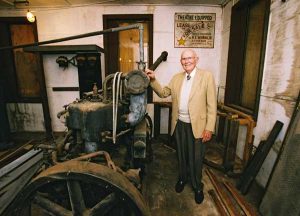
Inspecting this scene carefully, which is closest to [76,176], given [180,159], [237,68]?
[180,159]

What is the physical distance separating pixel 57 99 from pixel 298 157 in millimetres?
5375

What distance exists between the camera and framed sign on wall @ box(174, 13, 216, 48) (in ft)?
15.5

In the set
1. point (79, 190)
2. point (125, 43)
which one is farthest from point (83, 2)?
point (79, 190)

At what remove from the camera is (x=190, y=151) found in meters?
2.65

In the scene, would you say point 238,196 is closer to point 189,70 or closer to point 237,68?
point 189,70

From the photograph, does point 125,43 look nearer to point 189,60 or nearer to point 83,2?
point 83,2

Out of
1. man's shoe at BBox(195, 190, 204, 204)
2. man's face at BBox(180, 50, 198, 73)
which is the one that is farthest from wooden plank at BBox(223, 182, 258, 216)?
man's face at BBox(180, 50, 198, 73)

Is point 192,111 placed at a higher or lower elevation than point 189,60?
lower

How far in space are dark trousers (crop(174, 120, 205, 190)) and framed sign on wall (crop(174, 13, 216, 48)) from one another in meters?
2.90

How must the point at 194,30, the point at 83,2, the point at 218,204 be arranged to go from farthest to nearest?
the point at 194,30
the point at 83,2
the point at 218,204

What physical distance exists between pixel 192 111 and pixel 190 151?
0.60 meters

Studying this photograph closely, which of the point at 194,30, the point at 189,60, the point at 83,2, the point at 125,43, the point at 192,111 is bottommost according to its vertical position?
the point at 192,111

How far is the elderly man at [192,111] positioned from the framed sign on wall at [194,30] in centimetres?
249

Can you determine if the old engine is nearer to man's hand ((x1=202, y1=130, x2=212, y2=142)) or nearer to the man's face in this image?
the man's face
